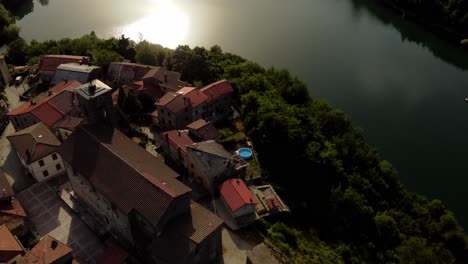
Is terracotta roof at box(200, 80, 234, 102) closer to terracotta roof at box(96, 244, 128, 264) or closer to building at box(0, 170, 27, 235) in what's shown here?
terracotta roof at box(96, 244, 128, 264)

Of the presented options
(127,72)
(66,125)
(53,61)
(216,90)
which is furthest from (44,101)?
(216,90)

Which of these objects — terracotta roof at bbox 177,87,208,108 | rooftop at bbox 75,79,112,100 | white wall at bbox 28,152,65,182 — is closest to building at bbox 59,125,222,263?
rooftop at bbox 75,79,112,100

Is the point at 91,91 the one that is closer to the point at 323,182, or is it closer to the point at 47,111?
the point at 47,111

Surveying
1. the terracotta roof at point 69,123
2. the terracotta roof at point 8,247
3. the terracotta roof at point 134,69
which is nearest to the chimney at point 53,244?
the terracotta roof at point 8,247

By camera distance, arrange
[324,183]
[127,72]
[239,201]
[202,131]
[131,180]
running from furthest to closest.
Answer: [127,72]
[324,183]
[202,131]
[239,201]
[131,180]

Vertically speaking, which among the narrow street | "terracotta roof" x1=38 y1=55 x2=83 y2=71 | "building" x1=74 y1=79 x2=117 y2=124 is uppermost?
"building" x1=74 y1=79 x2=117 y2=124

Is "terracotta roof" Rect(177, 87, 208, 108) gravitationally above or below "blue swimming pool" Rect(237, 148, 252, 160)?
above

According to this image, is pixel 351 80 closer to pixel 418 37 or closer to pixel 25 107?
pixel 418 37
